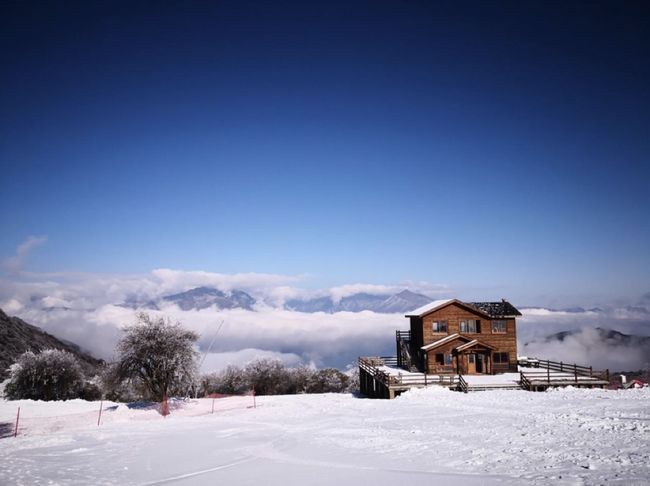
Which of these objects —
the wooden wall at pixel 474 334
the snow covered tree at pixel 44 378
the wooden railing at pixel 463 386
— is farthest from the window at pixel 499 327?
the snow covered tree at pixel 44 378

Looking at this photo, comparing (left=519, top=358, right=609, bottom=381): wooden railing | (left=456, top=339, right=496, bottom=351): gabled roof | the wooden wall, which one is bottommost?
(left=519, top=358, right=609, bottom=381): wooden railing

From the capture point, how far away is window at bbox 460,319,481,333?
46.0 m

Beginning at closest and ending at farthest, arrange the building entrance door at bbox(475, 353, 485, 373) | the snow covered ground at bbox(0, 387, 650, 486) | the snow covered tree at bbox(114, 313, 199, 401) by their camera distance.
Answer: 1. the snow covered ground at bbox(0, 387, 650, 486)
2. the snow covered tree at bbox(114, 313, 199, 401)
3. the building entrance door at bbox(475, 353, 485, 373)

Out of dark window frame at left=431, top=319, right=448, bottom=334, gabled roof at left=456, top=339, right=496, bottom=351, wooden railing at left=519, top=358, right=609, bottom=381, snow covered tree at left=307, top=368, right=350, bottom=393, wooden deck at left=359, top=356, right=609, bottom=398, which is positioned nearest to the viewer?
wooden deck at left=359, top=356, right=609, bottom=398

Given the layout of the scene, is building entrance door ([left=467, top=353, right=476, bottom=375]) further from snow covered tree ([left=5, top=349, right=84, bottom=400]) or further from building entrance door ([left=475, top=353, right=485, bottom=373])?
snow covered tree ([left=5, top=349, right=84, bottom=400])

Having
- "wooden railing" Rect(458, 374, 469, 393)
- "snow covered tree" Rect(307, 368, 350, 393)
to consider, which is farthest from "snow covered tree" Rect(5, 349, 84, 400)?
"wooden railing" Rect(458, 374, 469, 393)

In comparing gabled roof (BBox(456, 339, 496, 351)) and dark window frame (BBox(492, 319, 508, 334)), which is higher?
dark window frame (BBox(492, 319, 508, 334))

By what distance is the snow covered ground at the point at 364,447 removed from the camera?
484 inches

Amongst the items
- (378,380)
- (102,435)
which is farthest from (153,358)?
(378,380)

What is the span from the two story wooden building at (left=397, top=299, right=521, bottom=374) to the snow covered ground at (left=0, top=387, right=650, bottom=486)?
16325mm

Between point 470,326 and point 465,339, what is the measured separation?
1.93m

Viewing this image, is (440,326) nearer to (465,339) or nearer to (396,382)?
(465,339)

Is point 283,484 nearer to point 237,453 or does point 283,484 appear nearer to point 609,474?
point 237,453

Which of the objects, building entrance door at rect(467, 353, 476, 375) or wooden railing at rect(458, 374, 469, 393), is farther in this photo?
building entrance door at rect(467, 353, 476, 375)
